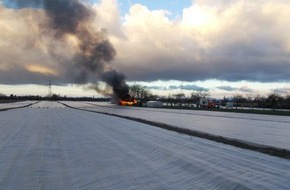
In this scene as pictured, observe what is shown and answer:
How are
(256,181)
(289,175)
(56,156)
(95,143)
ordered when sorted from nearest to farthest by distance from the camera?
(256,181)
(289,175)
(56,156)
(95,143)

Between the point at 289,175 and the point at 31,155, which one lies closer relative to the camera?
the point at 289,175

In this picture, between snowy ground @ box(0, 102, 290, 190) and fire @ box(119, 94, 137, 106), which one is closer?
snowy ground @ box(0, 102, 290, 190)

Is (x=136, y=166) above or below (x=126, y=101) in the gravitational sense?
below

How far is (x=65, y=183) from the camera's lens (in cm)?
1090

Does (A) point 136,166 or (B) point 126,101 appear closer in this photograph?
(A) point 136,166

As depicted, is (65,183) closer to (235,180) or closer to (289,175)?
(235,180)

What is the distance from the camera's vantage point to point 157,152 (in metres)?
16.1

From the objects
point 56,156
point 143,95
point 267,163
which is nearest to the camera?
point 267,163

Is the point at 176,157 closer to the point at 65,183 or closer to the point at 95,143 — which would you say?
the point at 65,183

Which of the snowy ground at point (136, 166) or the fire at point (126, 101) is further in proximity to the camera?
the fire at point (126, 101)

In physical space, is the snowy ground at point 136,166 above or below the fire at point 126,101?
below

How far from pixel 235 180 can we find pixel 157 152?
232 inches

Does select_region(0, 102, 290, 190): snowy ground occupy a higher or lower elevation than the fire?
lower

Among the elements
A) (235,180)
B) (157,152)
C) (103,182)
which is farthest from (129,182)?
(157,152)
